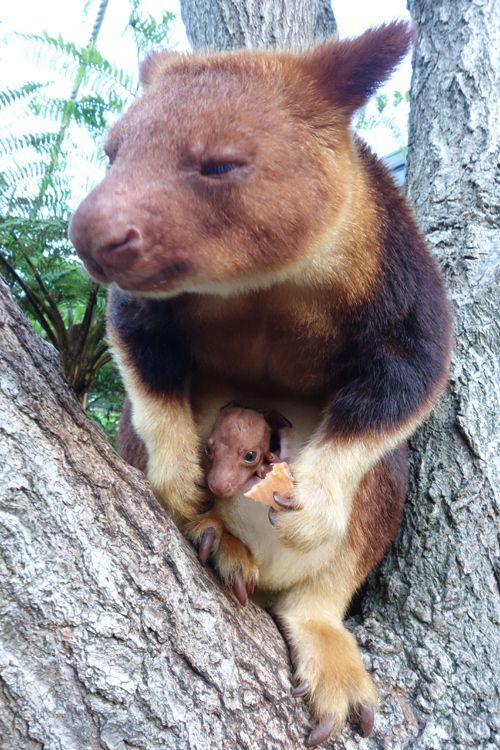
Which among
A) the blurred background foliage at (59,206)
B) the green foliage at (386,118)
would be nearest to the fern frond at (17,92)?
the blurred background foliage at (59,206)

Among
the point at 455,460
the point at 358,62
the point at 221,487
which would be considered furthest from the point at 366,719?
the point at 358,62

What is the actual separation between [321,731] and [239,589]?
1.40 feet

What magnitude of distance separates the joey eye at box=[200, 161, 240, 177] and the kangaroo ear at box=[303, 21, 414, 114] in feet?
1.58

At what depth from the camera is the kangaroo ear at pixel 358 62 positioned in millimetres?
1772

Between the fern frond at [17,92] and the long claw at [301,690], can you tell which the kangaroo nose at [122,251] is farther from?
the fern frond at [17,92]

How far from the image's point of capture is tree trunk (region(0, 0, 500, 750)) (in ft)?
4.56

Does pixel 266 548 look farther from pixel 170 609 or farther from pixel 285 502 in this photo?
pixel 170 609

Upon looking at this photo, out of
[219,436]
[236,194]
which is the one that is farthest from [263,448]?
[236,194]

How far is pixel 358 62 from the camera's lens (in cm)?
182

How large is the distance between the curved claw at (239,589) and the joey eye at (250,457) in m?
0.37

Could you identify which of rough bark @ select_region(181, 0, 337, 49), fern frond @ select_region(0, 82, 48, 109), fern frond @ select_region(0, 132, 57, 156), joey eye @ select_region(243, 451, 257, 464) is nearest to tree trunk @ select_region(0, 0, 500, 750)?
joey eye @ select_region(243, 451, 257, 464)

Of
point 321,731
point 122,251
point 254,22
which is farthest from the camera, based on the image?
point 254,22

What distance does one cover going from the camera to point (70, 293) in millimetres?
4520

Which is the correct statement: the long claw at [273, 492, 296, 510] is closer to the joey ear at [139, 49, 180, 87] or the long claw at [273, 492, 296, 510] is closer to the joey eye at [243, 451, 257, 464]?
the joey eye at [243, 451, 257, 464]
